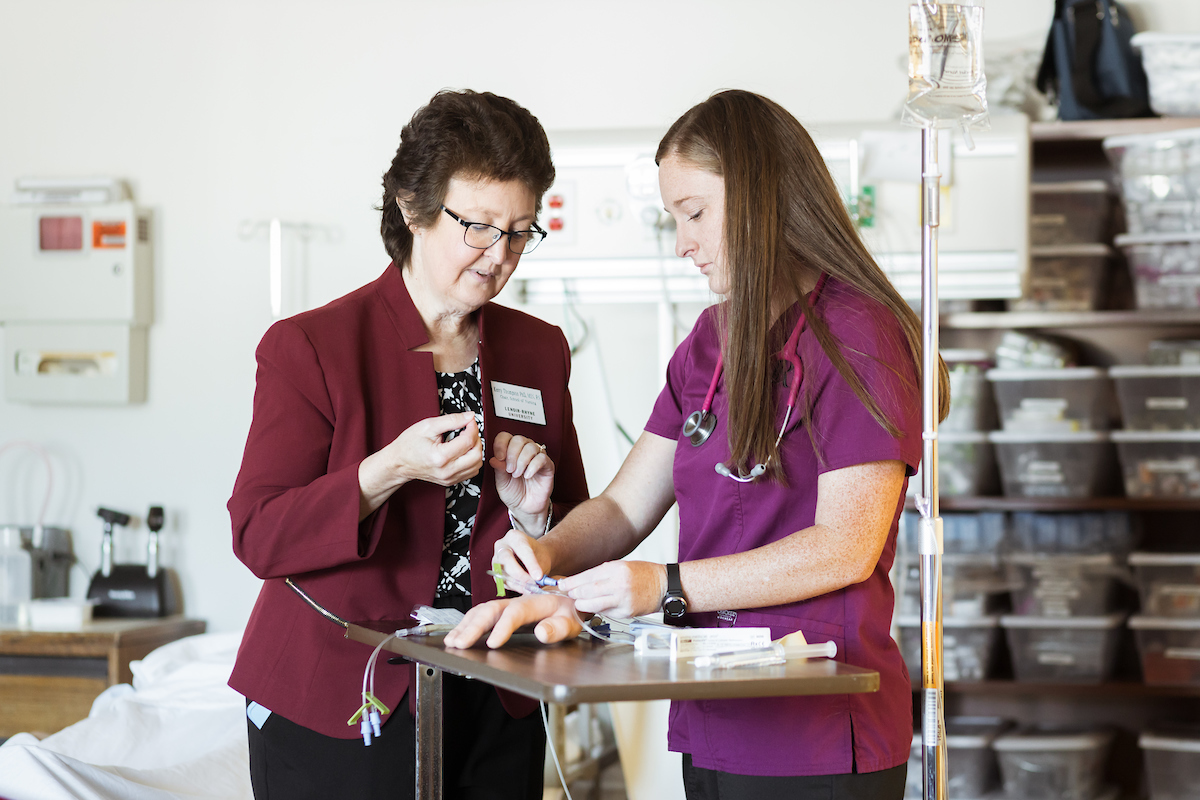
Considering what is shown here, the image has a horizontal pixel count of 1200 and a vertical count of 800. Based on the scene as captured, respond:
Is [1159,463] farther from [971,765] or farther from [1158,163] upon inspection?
[971,765]

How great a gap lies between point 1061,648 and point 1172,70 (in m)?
1.50

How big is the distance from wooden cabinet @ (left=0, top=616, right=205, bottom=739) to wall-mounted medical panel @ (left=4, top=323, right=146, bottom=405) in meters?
0.78

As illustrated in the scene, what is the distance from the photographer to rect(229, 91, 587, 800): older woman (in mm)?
1326

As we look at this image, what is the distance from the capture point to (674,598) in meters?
1.16

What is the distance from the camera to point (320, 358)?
140 centimetres

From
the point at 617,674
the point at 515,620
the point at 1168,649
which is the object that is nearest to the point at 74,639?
the point at 515,620

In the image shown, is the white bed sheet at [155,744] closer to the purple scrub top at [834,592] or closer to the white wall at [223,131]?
the white wall at [223,131]

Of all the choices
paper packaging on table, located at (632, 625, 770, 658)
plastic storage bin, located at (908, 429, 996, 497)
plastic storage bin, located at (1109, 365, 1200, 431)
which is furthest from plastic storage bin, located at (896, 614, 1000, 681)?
paper packaging on table, located at (632, 625, 770, 658)

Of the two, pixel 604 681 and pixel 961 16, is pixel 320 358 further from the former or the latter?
pixel 961 16

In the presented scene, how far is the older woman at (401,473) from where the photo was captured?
4.35 feet

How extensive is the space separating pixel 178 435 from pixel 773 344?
2.65 metres

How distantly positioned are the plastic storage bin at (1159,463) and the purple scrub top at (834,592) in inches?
75.6

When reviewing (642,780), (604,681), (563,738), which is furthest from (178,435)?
(604,681)

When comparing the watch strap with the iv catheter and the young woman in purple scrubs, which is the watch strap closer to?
the young woman in purple scrubs
